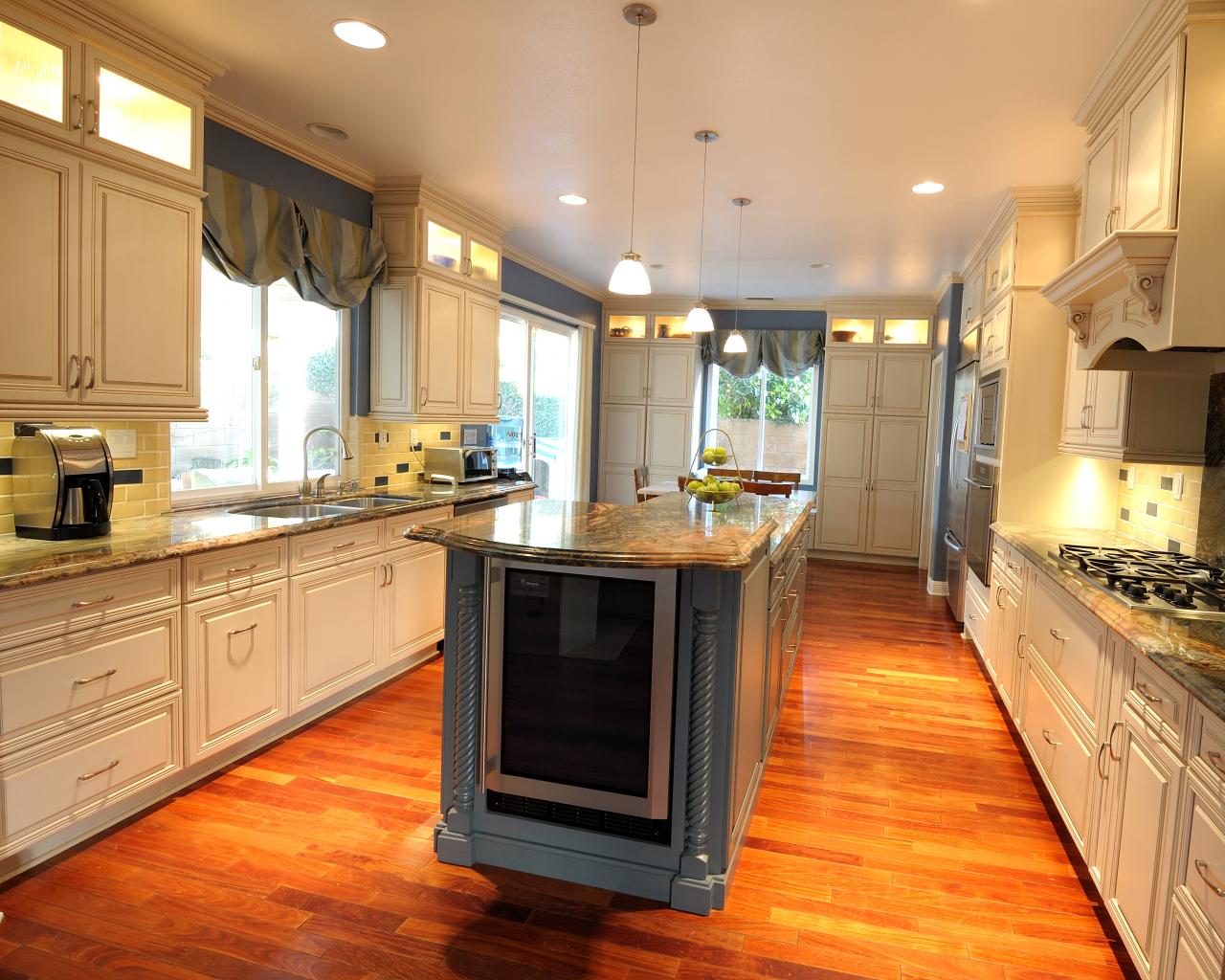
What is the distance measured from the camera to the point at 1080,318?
312cm

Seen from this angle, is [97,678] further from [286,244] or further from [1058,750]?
[1058,750]

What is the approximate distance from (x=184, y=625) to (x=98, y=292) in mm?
1164

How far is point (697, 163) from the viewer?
4.05 metres

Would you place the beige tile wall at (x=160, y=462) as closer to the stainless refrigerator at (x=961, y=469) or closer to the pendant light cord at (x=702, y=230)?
the pendant light cord at (x=702, y=230)

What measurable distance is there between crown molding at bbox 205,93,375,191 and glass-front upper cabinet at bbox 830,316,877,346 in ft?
17.1

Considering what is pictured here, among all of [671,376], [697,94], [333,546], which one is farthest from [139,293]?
[671,376]

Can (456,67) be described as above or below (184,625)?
above

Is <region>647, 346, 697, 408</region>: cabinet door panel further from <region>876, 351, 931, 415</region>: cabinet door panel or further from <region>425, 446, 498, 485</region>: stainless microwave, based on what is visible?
<region>425, 446, 498, 485</region>: stainless microwave

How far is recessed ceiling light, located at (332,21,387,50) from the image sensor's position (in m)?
2.75

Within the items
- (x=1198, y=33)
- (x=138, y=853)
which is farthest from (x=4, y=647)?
(x=1198, y=33)

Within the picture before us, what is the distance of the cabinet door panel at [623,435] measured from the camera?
339 inches

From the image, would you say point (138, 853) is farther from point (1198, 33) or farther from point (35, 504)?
point (1198, 33)

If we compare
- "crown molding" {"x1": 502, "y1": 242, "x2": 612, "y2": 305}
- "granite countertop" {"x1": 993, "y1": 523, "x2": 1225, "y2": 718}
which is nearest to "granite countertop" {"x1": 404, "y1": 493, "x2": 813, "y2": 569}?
"granite countertop" {"x1": 993, "y1": 523, "x2": 1225, "y2": 718}

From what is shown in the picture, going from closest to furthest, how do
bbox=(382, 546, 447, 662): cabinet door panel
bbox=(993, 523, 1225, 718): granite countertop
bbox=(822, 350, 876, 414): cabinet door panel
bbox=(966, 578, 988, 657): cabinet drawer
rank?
bbox=(993, 523, 1225, 718): granite countertop, bbox=(382, 546, 447, 662): cabinet door panel, bbox=(966, 578, 988, 657): cabinet drawer, bbox=(822, 350, 876, 414): cabinet door panel
